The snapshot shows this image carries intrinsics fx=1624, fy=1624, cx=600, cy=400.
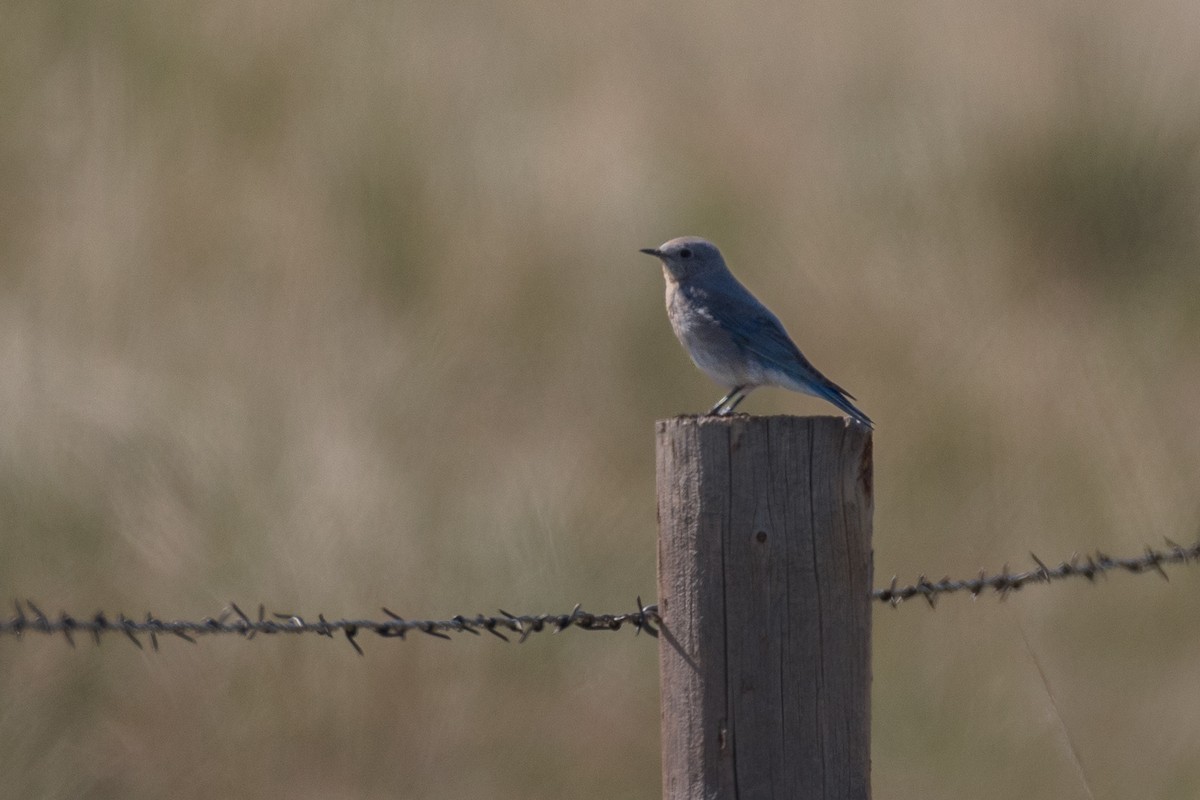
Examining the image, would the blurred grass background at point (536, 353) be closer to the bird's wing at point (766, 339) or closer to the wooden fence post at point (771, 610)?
the bird's wing at point (766, 339)

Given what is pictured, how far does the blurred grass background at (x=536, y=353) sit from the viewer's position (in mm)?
5891

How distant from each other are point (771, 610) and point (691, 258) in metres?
→ 3.09

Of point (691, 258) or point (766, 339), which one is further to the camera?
point (691, 258)

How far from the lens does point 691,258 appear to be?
18.2 ft

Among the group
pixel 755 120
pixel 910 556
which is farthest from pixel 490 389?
pixel 755 120

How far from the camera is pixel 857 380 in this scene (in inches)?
299

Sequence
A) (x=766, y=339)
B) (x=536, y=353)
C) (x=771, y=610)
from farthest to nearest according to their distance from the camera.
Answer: (x=536, y=353) < (x=766, y=339) < (x=771, y=610)

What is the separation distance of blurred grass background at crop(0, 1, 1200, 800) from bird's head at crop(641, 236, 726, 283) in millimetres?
1423

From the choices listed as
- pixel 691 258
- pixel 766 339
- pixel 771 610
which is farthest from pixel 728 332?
pixel 771 610

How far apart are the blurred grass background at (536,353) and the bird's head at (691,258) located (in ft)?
4.67

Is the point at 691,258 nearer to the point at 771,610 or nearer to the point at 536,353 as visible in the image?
the point at 536,353

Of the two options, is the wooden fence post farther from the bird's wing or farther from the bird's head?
the bird's head

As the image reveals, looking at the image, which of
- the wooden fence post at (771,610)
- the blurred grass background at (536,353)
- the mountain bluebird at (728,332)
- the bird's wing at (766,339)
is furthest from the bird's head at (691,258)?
the wooden fence post at (771,610)

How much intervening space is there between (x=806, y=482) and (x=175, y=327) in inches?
224
